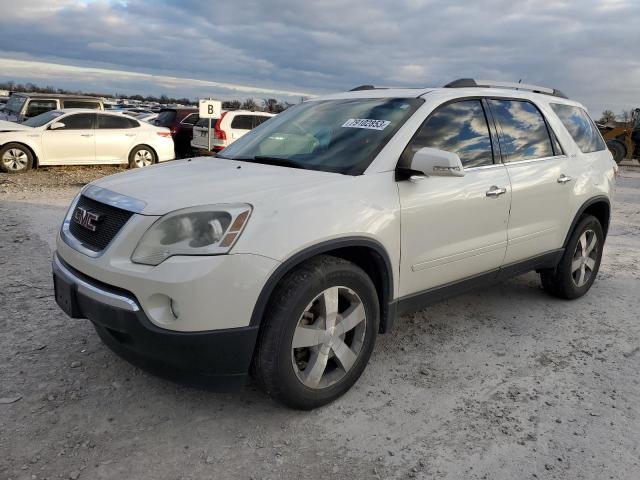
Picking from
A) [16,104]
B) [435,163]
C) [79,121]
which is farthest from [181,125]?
[435,163]

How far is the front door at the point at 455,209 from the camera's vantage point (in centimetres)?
318

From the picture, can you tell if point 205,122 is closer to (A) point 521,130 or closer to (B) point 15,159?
(B) point 15,159

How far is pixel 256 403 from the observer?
118 inches

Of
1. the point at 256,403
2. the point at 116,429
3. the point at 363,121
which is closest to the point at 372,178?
the point at 363,121

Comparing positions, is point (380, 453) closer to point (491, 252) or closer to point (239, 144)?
point (491, 252)

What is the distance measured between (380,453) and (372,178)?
143cm

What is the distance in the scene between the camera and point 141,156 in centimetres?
1330

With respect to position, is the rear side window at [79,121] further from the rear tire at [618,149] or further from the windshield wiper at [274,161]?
the rear tire at [618,149]

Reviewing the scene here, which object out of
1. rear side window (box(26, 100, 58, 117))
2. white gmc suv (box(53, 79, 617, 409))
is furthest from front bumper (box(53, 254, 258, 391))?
rear side window (box(26, 100, 58, 117))

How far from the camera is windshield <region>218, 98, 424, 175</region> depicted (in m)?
3.18

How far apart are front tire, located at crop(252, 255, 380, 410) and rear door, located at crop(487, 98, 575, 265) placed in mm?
1548

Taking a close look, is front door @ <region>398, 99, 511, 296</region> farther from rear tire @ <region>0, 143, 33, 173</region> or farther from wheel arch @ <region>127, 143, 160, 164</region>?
rear tire @ <region>0, 143, 33, 173</region>

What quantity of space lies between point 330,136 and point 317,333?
135cm

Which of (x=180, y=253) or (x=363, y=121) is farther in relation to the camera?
(x=363, y=121)
